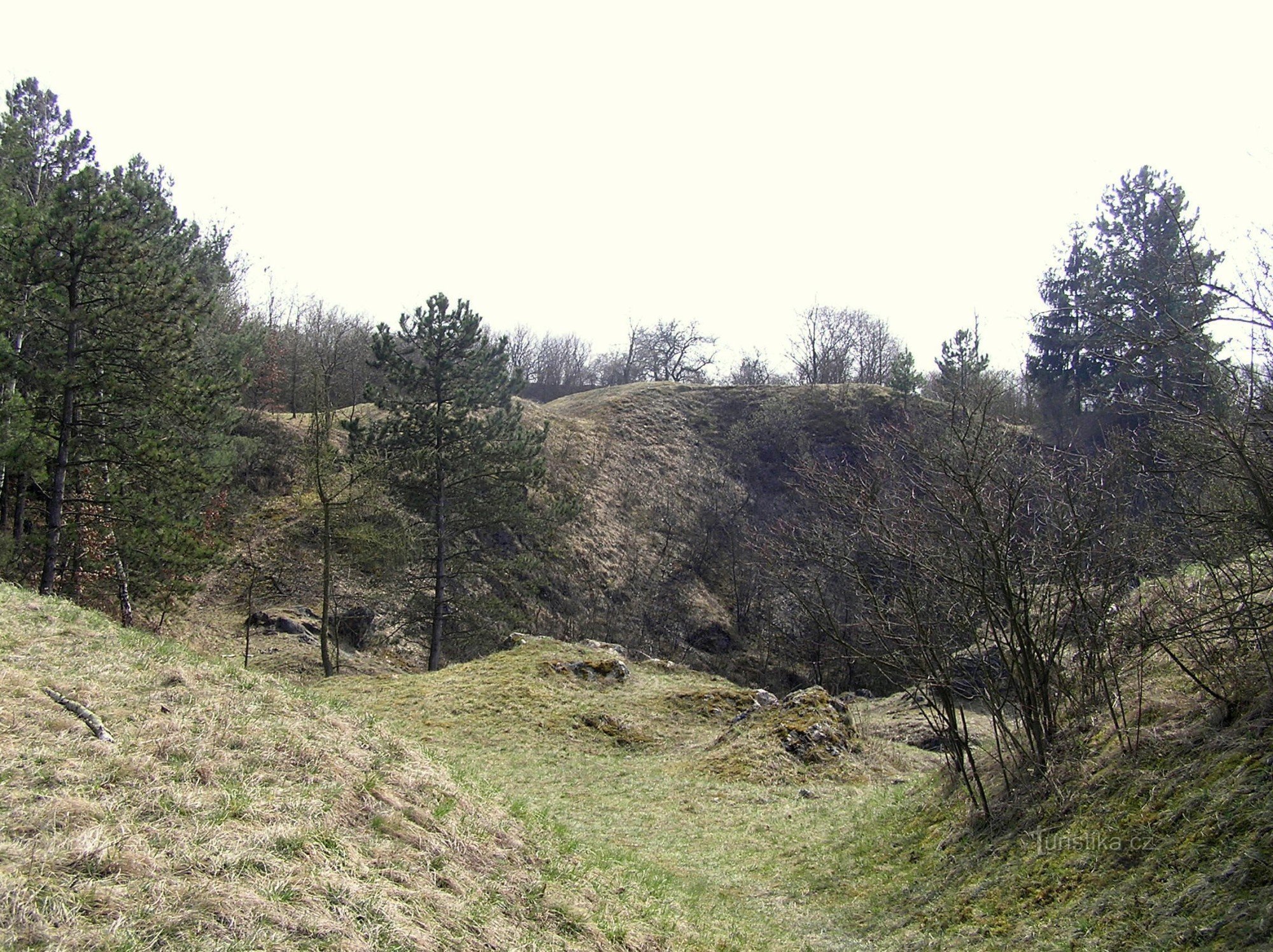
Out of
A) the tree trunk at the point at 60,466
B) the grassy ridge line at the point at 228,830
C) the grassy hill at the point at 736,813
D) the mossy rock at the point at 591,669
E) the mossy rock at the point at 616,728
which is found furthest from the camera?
the mossy rock at the point at 591,669

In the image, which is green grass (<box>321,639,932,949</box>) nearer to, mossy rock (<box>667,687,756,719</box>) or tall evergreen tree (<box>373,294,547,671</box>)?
mossy rock (<box>667,687,756,719</box>)

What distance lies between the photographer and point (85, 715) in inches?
217

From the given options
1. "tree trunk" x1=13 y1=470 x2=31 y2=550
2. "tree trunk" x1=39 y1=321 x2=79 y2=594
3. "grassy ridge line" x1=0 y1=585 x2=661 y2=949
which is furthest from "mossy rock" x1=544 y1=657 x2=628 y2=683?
"grassy ridge line" x1=0 y1=585 x2=661 y2=949

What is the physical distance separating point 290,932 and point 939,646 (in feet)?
20.9

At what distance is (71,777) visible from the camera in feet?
15.0

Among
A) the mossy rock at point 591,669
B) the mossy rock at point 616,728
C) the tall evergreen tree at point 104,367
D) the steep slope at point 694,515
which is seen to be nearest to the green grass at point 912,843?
the mossy rock at point 616,728

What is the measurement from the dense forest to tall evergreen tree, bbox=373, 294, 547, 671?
0.28 ft

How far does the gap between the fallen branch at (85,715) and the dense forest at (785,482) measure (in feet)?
19.4

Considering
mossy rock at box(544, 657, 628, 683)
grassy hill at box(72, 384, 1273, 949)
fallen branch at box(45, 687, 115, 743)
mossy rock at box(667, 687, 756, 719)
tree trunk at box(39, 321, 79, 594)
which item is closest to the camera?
grassy hill at box(72, 384, 1273, 949)

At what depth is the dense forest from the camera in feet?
22.2

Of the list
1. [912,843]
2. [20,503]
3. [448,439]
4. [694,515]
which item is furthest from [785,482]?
[694,515]

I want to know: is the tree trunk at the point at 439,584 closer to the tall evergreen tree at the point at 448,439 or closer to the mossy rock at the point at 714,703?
the tall evergreen tree at the point at 448,439

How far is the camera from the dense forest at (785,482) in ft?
22.2

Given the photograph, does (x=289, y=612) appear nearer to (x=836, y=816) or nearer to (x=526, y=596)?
(x=526, y=596)
